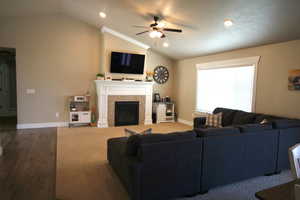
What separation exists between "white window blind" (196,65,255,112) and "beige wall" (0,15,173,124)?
2715mm

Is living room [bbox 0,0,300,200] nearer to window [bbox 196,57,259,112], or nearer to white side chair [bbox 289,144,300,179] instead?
window [bbox 196,57,259,112]

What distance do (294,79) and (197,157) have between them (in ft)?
9.70

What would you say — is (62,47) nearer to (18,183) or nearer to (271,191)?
(18,183)

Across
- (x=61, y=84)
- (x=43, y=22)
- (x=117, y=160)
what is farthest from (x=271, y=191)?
(x=43, y=22)

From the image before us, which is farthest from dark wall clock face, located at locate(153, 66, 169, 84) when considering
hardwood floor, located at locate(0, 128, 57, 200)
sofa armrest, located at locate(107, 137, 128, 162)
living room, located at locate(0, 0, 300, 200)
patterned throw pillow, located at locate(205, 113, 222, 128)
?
sofa armrest, located at locate(107, 137, 128, 162)

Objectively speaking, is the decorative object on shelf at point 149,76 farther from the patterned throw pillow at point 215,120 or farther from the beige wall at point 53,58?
the patterned throw pillow at point 215,120

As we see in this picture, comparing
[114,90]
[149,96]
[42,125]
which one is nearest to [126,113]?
[114,90]

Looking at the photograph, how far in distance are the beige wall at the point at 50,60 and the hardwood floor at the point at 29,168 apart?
137cm

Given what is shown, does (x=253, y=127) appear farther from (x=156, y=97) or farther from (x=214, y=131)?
(x=156, y=97)

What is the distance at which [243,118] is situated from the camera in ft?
14.7

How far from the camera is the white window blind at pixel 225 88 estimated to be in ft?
16.3

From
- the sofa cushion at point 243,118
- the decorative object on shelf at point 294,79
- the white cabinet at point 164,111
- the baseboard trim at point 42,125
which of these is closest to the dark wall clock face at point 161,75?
the white cabinet at point 164,111

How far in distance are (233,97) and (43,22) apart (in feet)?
20.6

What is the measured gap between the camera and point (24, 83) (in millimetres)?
6031
